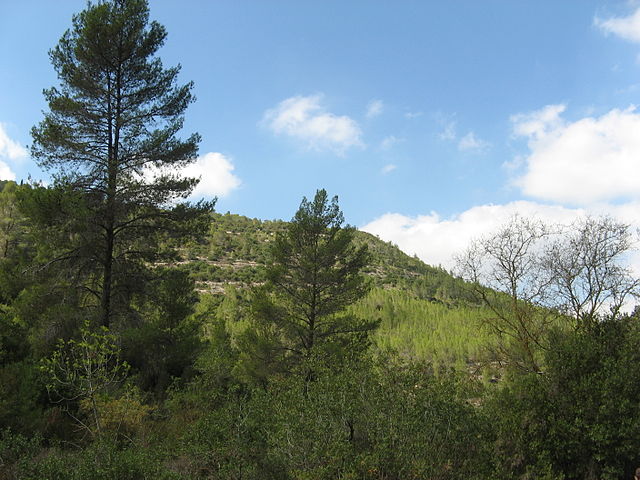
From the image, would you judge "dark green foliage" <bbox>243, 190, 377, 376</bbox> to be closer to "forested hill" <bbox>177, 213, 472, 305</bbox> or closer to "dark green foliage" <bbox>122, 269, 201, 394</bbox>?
"dark green foliage" <bbox>122, 269, 201, 394</bbox>

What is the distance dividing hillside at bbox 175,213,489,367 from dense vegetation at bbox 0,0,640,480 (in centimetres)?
581

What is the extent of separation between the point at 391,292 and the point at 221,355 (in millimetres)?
51203

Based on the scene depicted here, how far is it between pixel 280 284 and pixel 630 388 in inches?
525

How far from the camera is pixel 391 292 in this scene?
2473 inches

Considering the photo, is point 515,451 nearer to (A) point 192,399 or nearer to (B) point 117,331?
(A) point 192,399

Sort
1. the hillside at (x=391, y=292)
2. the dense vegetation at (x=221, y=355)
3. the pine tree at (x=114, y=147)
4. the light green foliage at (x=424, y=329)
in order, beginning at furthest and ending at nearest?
the hillside at (x=391, y=292), the light green foliage at (x=424, y=329), the pine tree at (x=114, y=147), the dense vegetation at (x=221, y=355)

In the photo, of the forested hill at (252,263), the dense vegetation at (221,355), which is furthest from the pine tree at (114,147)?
the forested hill at (252,263)

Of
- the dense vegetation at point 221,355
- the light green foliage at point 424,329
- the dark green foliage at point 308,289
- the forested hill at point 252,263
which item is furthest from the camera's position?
the forested hill at point 252,263

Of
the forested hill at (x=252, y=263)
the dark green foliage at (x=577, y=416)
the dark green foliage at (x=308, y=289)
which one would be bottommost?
the dark green foliage at (x=577, y=416)

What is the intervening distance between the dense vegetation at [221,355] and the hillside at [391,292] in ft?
19.0

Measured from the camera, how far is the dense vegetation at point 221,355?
746 cm

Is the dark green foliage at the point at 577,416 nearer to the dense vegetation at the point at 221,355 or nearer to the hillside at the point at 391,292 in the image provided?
the dense vegetation at the point at 221,355

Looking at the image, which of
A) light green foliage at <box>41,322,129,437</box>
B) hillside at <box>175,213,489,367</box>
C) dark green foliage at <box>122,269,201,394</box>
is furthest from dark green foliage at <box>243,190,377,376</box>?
light green foliage at <box>41,322,129,437</box>

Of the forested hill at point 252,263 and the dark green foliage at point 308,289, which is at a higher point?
the forested hill at point 252,263
